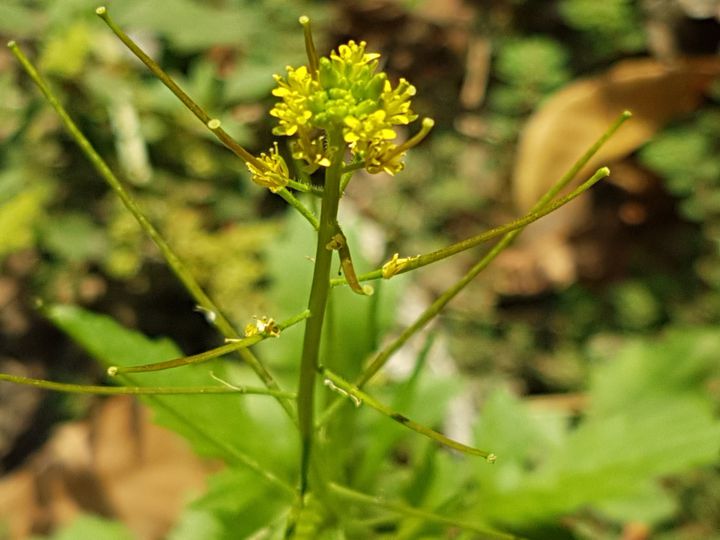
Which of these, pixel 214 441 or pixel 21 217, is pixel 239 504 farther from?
pixel 21 217

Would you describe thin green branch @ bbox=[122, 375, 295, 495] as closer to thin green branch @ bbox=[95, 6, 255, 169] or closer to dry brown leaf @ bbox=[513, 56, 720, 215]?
thin green branch @ bbox=[95, 6, 255, 169]

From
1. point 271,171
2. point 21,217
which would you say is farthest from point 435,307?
point 21,217

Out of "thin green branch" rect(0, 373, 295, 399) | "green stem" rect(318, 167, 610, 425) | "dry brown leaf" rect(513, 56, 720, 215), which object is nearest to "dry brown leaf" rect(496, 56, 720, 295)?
"dry brown leaf" rect(513, 56, 720, 215)

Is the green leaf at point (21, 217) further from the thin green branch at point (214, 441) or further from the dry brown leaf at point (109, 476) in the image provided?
the thin green branch at point (214, 441)

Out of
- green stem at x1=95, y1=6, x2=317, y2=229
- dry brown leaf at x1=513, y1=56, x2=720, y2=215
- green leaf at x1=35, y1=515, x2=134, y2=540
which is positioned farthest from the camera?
dry brown leaf at x1=513, y1=56, x2=720, y2=215

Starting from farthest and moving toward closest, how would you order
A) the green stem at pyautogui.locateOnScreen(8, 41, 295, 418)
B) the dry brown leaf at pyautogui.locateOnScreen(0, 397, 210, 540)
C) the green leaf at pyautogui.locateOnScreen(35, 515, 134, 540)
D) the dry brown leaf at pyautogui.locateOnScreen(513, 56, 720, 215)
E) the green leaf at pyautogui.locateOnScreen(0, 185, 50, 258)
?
the dry brown leaf at pyautogui.locateOnScreen(513, 56, 720, 215), the dry brown leaf at pyautogui.locateOnScreen(0, 397, 210, 540), the green leaf at pyautogui.locateOnScreen(0, 185, 50, 258), the green leaf at pyautogui.locateOnScreen(35, 515, 134, 540), the green stem at pyautogui.locateOnScreen(8, 41, 295, 418)

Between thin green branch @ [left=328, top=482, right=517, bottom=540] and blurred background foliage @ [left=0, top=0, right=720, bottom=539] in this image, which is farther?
blurred background foliage @ [left=0, top=0, right=720, bottom=539]
